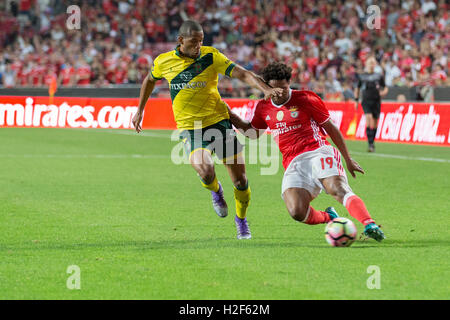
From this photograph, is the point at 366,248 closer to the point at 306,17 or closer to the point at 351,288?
the point at 351,288

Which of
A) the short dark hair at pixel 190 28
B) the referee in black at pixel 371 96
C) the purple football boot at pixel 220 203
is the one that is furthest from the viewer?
the referee in black at pixel 371 96

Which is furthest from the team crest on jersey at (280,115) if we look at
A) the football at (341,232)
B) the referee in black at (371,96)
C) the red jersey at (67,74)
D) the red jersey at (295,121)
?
the red jersey at (67,74)

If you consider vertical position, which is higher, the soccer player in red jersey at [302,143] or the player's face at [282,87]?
the player's face at [282,87]

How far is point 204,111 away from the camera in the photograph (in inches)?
364

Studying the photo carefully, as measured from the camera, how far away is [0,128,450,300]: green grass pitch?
21.0 feet

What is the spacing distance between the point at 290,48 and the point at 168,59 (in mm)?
22389

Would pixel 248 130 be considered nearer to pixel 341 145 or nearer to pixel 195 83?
pixel 195 83

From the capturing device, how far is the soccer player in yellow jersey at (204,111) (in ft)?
29.7

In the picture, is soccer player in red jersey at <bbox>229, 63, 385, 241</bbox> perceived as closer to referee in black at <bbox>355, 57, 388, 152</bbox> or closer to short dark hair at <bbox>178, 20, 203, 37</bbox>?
short dark hair at <bbox>178, 20, 203, 37</bbox>

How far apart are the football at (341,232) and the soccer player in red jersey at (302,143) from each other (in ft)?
0.84

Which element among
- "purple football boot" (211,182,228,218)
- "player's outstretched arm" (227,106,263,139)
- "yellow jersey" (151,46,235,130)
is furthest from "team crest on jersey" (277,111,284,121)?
"purple football boot" (211,182,228,218)

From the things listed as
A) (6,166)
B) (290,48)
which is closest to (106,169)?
(6,166)

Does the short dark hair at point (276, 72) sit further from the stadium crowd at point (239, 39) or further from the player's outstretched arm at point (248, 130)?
the stadium crowd at point (239, 39)

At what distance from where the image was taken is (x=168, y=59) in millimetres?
9227
